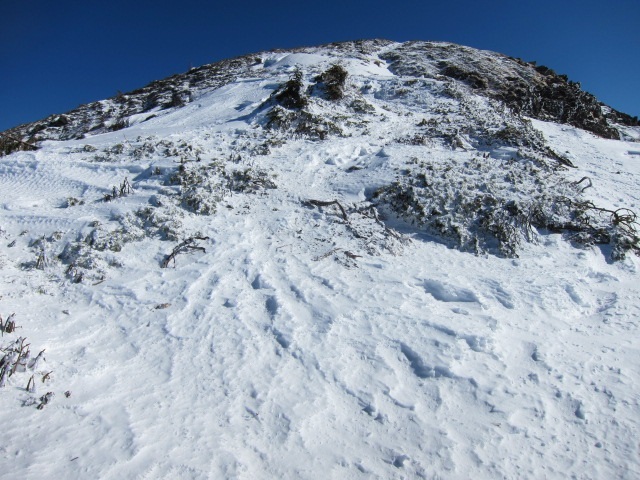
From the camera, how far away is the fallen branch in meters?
5.93

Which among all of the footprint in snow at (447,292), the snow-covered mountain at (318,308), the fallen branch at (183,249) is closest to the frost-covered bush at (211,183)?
the snow-covered mountain at (318,308)

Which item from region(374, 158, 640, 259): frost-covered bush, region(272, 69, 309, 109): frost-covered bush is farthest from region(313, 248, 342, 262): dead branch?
region(272, 69, 309, 109): frost-covered bush

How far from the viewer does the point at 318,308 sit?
5117 mm

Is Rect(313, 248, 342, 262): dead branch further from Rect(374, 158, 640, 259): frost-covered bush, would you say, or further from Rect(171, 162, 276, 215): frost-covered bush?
Rect(171, 162, 276, 215): frost-covered bush

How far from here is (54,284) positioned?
5.39 meters

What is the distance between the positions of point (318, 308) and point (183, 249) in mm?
2625

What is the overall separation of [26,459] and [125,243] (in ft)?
12.1

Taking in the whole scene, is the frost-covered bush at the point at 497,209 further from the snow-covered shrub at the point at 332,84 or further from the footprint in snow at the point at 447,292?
the snow-covered shrub at the point at 332,84

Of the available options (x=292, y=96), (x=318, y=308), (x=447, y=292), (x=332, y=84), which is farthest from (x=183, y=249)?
(x=332, y=84)

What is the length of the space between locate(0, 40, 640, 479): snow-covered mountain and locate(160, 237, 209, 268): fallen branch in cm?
4

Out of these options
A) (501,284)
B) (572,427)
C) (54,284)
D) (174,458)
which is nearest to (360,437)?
(174,458)

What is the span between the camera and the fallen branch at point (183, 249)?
5.93m

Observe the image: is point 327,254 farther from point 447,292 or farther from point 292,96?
point 292,96

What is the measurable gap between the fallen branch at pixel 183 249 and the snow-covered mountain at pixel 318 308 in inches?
1.8
